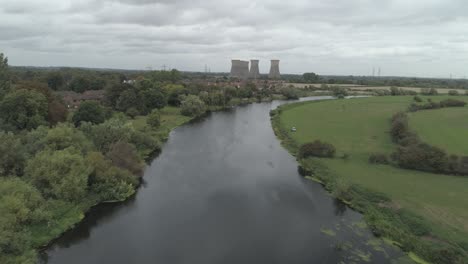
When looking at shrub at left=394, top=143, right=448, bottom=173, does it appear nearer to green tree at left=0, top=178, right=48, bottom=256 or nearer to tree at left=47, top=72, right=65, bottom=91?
green tree at left=0, top=178, right=48, bottom=256

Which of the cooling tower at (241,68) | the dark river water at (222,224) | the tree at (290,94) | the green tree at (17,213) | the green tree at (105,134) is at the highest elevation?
the cooling tower at (241,68)

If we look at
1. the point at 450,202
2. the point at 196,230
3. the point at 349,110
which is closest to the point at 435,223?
the point at 450,202

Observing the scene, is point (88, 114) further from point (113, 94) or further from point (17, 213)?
point (17, 213)

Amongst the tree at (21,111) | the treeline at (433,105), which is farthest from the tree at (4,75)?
the treeline at (433,105)

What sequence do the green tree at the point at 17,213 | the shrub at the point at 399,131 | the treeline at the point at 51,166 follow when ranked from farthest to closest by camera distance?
the shrub at the point at 399,131
the treeline at the point at 51,166
the green tree at the point at 17,213

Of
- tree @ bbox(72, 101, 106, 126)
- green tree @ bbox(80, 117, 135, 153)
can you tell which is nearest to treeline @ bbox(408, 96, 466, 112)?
green tree @ bbox(80, 117, 135, 153)

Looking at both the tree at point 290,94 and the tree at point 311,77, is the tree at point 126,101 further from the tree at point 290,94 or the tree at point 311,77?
the tree at point 311,77
